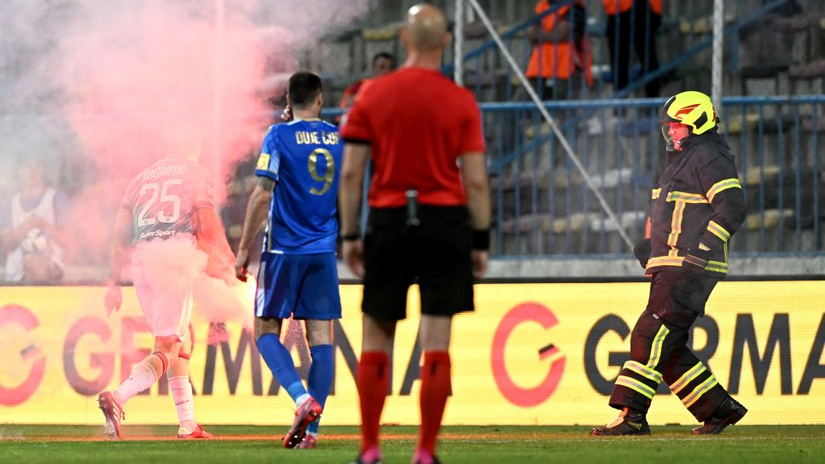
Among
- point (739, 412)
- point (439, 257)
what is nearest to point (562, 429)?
point (739, 412)

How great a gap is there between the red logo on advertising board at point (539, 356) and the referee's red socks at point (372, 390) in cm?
548

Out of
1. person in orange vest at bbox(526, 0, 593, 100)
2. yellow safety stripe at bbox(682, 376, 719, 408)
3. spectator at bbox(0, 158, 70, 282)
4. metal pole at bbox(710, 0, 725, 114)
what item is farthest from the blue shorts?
person in orange vest at bbox(526, 0, 593, 100)

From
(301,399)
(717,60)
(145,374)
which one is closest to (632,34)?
(717,60)

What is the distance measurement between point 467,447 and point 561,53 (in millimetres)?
7250

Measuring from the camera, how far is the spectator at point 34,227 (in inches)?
547

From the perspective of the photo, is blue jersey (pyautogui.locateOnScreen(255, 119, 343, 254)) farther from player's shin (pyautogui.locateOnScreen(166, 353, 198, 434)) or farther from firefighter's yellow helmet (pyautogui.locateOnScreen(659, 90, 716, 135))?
firefighter's yellow helmet (pyautogui.locateOnScreen(659, 90, 716, 135))

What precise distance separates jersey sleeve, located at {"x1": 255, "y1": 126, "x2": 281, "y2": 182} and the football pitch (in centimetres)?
149

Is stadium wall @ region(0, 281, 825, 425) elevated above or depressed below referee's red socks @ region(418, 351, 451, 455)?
below

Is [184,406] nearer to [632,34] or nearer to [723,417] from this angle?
[723,417]

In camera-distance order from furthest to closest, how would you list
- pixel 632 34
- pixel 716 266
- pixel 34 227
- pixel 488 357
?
pixel 632 34 → pixel 34 227 → pixel 488 357 → pixel 716 266

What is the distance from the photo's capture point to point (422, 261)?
270 inches

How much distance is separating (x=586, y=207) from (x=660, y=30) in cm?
275

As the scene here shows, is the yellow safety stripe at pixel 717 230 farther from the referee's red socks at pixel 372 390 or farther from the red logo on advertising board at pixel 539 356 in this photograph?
the referee's red socks at pixel 372 390

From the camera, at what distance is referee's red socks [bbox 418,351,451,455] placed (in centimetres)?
675
